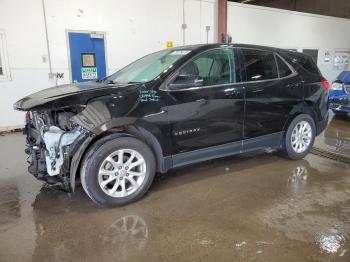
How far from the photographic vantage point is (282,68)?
3.99m

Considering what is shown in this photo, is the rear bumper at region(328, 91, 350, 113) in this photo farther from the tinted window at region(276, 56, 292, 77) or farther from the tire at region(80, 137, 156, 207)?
the tire at region(80, 137, 156, 207)

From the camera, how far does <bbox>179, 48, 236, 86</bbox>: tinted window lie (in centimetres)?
333

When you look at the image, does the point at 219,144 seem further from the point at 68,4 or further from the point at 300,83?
the point at 68,4

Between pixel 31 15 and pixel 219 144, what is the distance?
5.00 m

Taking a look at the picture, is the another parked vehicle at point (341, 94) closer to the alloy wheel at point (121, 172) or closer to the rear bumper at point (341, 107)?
the rear bumper at point (341, 107)

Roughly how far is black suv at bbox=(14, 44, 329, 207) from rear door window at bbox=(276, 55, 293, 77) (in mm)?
15

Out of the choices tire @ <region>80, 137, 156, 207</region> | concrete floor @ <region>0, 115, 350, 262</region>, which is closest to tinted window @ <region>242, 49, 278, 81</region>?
concrete floor @ <region>0, 115, 350, 262</region>

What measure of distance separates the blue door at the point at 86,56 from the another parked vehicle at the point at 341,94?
559cm

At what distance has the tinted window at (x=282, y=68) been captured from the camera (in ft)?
13.0

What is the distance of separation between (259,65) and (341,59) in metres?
10.9

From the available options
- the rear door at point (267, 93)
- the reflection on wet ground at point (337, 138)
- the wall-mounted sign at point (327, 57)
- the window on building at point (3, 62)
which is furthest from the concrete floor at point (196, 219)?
the wall-mounted sign at point (327, 57)

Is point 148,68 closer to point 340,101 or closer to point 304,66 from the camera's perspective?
point 304,66

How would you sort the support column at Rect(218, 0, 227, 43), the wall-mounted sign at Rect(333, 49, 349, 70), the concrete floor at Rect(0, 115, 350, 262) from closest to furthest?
the concrete floor at Rect(0, 115, 350, 262) → the support column at Rect(218, 0, 227, 43) → the wall-mounted sign at Rect(333, 49, 349, 70)

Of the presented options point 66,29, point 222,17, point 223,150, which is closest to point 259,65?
point 223,150
